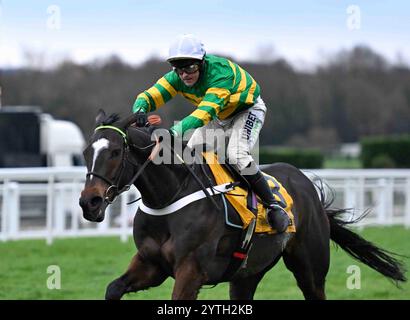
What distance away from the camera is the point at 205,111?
480 centimetres

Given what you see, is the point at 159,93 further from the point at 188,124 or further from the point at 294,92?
the point at 294,92

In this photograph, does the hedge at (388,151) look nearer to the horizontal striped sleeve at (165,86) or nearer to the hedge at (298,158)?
the hedge at (298,158)

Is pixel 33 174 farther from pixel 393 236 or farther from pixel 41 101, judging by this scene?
pixel 41 101

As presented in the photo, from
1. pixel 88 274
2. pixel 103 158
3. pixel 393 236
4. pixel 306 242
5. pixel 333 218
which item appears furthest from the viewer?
pixel 393 236

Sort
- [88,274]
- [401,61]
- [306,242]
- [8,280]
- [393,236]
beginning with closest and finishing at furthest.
Answer: 1. [306,242]
2. [8,280]
3. [88,274]
4. [393,236]
5. [401,61]

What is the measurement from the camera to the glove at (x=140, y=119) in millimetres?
4812

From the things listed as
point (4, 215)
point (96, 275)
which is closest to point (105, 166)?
point (96, 275)

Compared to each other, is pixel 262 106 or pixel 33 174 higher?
pixel 262 106

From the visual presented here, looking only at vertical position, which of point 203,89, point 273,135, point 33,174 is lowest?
point 273,135

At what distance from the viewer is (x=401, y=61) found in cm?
3366

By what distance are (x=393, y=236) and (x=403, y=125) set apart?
72.1 feet

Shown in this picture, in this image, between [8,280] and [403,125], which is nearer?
[8,280]

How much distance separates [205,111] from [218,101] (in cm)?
13
